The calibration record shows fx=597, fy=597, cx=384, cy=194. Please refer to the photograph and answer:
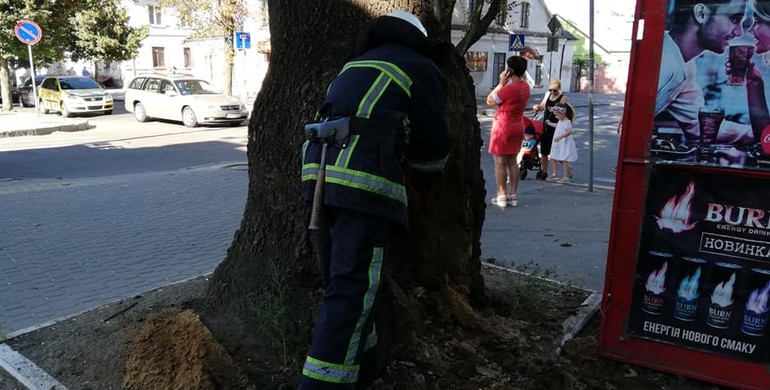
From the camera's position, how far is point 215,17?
1022 inches

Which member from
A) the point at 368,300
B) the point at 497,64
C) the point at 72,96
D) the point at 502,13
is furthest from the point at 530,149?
the point at 497,64

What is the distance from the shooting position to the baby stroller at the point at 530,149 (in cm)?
1048

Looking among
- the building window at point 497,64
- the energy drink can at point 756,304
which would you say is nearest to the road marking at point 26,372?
the energy drink can at point 756,304

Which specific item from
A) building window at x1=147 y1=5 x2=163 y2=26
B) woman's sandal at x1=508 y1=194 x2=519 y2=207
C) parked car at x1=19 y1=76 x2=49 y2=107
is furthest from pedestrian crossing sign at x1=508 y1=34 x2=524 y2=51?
building window at x1=147 y1=5 x2=163 y2=26

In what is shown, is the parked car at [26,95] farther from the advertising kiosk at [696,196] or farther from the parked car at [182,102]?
the advertising kiosk at [696,196]

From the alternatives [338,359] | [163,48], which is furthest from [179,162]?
[163,48]

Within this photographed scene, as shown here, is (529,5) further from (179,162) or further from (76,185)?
(76,185)

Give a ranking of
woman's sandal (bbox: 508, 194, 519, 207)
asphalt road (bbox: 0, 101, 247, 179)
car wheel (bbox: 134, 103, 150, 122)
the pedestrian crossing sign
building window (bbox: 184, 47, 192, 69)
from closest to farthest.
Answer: woman's sandal (bbox: 508, 194, 519, 207)
asphalt road (bbox: 0, 101, 247, 179)
the pedestrian crossing sign
car wheel (bbox: 134, 103, 150, 122)
building window (bbox: 184, 47, 192, 69)

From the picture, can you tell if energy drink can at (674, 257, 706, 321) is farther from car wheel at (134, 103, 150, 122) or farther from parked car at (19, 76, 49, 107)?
parked car at (19, 76, 49, 107)

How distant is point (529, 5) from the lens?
40.4 metres

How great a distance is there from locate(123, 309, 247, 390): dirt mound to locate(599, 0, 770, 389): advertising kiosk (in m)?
2.05

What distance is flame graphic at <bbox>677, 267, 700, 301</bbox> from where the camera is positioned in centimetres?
297

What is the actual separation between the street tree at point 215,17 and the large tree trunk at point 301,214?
75.0ft

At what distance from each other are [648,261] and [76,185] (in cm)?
879
